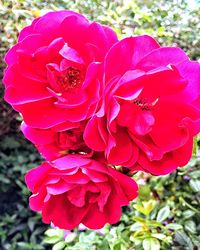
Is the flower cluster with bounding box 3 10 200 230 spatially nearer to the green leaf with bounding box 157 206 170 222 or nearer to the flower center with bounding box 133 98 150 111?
the flower center with bounding box 133 98 150 111

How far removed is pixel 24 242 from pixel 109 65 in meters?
1.49

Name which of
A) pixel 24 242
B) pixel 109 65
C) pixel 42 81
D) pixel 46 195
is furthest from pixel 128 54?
pixel 24 242

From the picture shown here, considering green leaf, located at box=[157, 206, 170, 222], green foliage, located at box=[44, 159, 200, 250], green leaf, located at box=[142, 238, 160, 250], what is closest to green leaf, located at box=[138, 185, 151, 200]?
green foliage, located at box=[44, 159, 200, 250]

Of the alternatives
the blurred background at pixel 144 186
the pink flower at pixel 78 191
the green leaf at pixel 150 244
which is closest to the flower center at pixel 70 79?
the pink flower at pixel 78 191

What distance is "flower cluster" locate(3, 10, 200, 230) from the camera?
2.06ft

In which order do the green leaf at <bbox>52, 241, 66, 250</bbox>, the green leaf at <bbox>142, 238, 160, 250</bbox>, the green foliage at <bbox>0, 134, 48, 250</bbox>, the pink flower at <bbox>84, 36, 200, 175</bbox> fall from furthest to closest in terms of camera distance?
the green foliage at <bbox>0, 134, 48, 250</bbox>
the green leaf at <bbox>52, 241, 66, 250</bbox>
the green leaf at <bbox>142, 238, 160, 250</bbox>
the pink flower at <bbox>84, 36, 200, 175</bbox>

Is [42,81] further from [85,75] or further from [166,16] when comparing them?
[166,16]

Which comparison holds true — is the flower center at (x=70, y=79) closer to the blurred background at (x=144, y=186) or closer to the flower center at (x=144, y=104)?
the flower center at (x=144, y=104)

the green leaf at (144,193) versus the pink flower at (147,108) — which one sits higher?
the pink flower at (147,108)

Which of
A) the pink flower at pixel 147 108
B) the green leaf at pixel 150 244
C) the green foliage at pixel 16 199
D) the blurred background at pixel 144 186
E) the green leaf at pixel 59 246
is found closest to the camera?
the pink flower at pixel 147 108

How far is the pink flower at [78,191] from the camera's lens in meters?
0.64

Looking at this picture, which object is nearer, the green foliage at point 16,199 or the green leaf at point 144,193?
the green leaf at point 144,193

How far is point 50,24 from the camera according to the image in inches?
26.3

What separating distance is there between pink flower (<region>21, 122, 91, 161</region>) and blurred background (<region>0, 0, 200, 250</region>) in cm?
36
